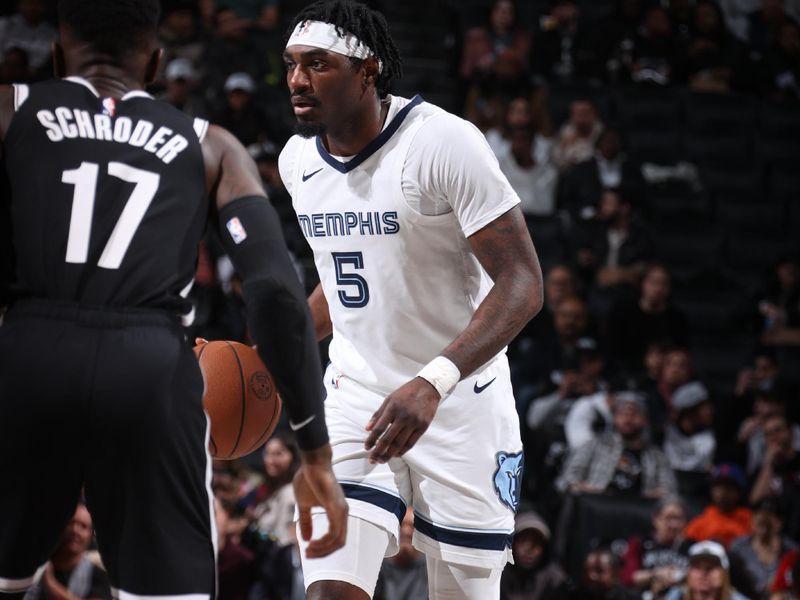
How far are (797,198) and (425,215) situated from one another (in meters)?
9.37

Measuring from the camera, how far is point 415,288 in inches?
159

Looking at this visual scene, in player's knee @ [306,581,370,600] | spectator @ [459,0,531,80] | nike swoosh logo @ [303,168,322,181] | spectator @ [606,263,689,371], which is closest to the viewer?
player's knee @ [306,581,370,600]

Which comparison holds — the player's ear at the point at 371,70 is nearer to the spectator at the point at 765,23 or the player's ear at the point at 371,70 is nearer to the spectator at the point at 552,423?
the spectator at the point at 552,423

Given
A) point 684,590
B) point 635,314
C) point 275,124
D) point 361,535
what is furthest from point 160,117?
point 275,124

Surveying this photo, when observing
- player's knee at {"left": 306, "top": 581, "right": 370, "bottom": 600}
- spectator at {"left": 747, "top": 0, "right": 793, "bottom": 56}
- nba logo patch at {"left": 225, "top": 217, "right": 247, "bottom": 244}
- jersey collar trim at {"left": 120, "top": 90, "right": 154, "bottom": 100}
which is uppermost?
spectator at {"left": 747, "top": 0, "right": 793, "bottom": 56}

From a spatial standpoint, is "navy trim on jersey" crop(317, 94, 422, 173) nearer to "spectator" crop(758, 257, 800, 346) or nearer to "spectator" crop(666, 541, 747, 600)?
"spectator" crop(666, 541, 747, 600)

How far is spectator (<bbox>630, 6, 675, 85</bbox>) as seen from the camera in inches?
522

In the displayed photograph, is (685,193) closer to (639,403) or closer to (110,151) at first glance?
(639,403)

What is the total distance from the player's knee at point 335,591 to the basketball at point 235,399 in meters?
0.48

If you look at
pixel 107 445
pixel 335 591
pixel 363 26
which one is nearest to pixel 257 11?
pixel 363 26

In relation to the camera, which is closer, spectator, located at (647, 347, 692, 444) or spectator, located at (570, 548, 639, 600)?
spectator, located at (570, 548, 639, 600)

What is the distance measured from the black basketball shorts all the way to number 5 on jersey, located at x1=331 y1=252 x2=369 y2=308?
1257 millimetres

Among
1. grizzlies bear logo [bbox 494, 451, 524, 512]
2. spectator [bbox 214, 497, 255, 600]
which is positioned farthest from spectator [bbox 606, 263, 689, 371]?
grizzlies bear logo [bbox 494, 451, 524, 512]

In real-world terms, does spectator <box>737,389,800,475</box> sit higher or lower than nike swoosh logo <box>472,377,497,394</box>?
lower
